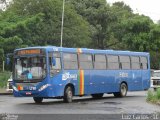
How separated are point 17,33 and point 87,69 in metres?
19.0

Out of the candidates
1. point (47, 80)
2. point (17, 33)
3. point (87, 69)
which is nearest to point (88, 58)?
point (87, 69)

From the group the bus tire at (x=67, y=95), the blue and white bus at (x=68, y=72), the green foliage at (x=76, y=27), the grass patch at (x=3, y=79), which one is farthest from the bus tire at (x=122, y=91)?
the grass patch at (x=3, y=79)

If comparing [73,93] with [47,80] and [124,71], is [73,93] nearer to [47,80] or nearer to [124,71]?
[47,80]

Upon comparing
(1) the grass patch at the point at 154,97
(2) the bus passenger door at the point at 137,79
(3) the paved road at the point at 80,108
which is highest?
(2) the bus passenger door at the point at 137,79

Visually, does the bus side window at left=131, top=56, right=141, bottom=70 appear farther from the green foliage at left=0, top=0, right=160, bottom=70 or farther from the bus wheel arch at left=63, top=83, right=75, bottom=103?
the green foliage at left=0, top=0, right=160, bottom=70

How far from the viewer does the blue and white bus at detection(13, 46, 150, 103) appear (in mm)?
24266

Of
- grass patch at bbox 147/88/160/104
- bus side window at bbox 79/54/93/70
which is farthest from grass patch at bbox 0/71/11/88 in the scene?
grass patch at bbox 147/88/160/104

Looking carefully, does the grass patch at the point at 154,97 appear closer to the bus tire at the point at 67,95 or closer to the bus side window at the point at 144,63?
the bus tire at the point at 67,95

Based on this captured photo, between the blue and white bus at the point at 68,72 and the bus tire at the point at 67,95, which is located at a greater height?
the blue and white bus at the point at 68,72

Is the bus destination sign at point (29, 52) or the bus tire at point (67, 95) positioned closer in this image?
the bus destination sign at point (29, 52)

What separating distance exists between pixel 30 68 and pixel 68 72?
213cm

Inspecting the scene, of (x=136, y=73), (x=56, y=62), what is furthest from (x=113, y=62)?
(x=56, y=62)

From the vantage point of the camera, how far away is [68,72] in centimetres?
2556

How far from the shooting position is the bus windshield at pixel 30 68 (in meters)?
24.3
